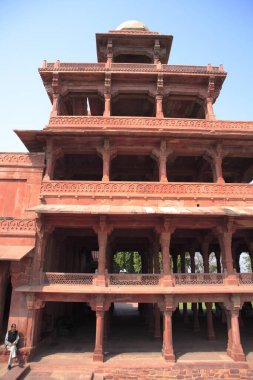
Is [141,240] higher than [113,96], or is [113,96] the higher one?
[113,96]

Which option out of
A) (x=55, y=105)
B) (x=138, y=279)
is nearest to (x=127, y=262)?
(x=138, y=279)

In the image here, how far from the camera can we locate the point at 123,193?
13.1 meters

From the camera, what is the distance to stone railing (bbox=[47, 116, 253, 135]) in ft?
47.0

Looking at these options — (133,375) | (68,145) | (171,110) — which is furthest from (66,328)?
(171,110)

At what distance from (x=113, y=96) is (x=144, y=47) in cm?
518

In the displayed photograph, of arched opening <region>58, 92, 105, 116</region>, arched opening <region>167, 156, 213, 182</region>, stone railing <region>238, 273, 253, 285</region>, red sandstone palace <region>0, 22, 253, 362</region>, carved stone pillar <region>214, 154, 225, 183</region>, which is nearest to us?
red sandstone palace <region>0, 22, 253, 362</region>

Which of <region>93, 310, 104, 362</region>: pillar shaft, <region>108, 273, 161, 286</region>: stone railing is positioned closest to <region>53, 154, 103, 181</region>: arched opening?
<region>108, 273, 161, 286</region>: stone railing

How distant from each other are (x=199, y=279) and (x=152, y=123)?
28.0 feet

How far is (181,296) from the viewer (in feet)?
39.3

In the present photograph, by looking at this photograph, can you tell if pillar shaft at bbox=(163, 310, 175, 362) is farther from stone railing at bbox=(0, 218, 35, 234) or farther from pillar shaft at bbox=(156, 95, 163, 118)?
pillar shaft at bbox=(156, 95, 163, 118)

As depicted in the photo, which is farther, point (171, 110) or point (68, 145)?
point (171, 110)

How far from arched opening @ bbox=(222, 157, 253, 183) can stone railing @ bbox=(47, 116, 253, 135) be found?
299 cm

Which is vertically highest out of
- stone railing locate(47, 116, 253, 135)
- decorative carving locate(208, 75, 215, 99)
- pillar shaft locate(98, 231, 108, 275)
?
decorative carving locate(208, 75, 215, 99)

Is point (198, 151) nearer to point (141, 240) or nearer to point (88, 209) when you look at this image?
point (88, 209)
